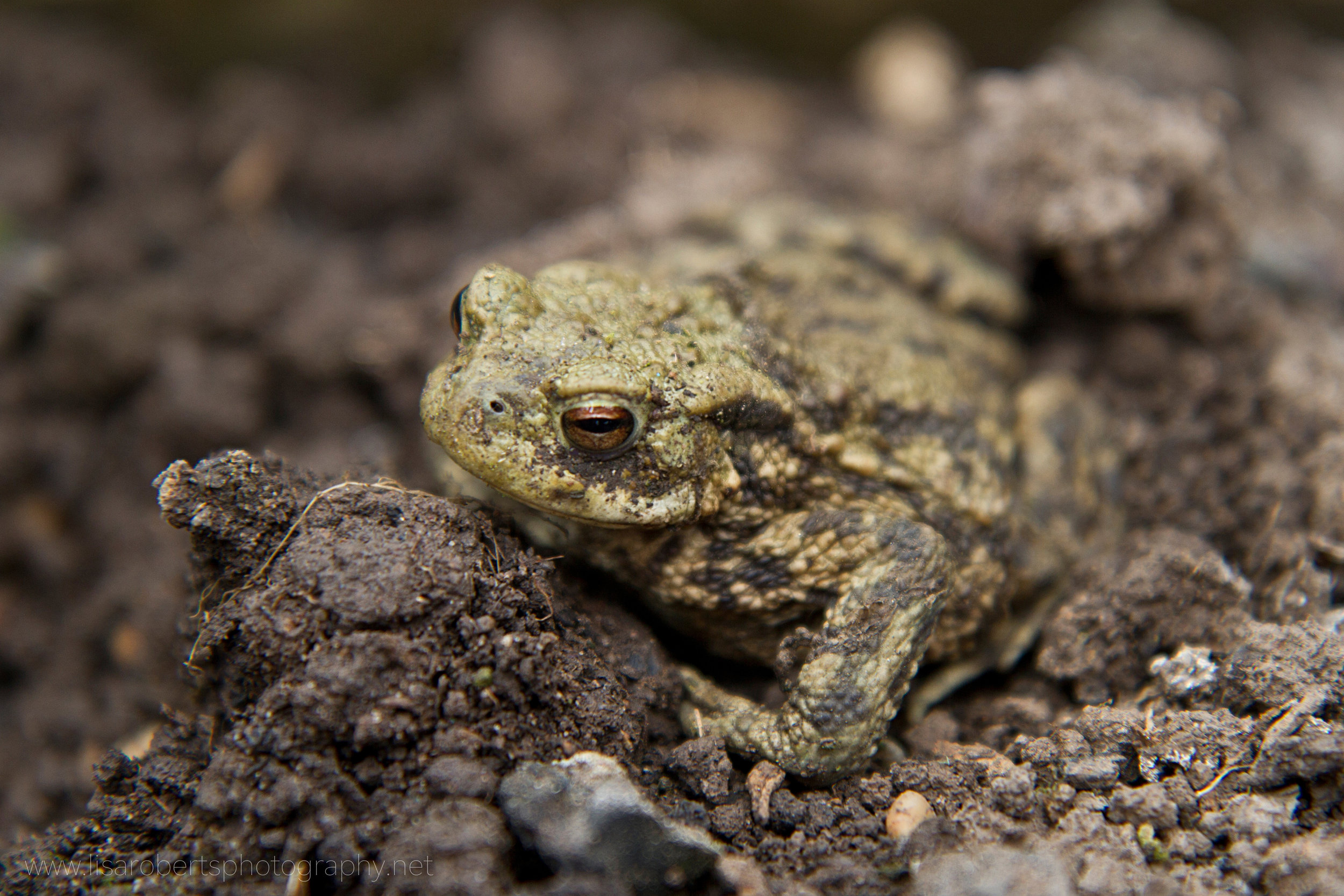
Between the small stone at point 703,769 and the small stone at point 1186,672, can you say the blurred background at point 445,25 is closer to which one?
the small stone at point 1186,672

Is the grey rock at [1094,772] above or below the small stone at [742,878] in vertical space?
above

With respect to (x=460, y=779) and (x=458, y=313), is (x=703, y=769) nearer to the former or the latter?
(x=460, y=779)

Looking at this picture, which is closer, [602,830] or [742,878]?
[602,830]

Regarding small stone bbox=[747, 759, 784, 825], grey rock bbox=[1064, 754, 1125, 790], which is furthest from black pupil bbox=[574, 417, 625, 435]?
grey rock bbox=[1064, 754, 1125, 790]

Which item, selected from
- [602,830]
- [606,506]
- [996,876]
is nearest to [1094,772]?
[996,876]

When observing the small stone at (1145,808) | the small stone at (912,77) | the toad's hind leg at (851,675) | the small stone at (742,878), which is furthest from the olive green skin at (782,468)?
the small stone at (912,77)

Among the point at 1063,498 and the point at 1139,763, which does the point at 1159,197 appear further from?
the point at 1139,763

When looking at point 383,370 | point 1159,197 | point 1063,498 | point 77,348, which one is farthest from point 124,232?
point 1159,197
